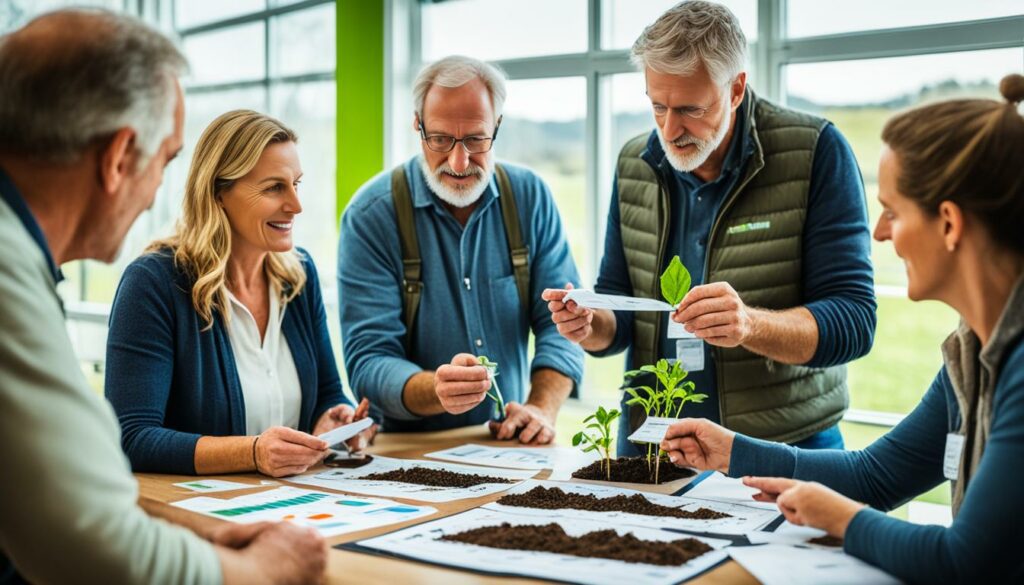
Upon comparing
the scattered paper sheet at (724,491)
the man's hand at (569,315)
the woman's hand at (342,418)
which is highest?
the man's hand at (569,315)

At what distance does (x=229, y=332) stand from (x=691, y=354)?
142cm

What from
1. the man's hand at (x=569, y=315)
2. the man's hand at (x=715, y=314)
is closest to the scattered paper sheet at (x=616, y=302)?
the man's hand at (x=715, y=314)

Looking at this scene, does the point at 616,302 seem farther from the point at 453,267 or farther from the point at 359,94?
the point at 359,94

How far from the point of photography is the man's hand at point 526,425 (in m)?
3.11

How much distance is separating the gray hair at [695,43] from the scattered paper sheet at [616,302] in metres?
0.78

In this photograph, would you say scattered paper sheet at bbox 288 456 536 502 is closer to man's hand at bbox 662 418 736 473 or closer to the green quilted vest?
man's hand at bbox 662 418 736 473

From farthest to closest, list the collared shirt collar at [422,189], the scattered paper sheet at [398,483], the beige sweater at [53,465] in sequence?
the collared shirt collar at [422,189] → the scattered paper sheet at [398,483] → the beige sweater at [53,465]

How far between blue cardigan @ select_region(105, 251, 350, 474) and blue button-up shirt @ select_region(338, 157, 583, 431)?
1.79ft

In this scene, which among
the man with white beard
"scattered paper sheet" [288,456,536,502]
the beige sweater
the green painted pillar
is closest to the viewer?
the beige sweater

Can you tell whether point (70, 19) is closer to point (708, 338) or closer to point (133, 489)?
point (133, 489)

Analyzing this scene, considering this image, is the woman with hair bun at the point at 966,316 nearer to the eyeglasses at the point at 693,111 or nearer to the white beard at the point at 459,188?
the eyeglasses at the point at 693,111

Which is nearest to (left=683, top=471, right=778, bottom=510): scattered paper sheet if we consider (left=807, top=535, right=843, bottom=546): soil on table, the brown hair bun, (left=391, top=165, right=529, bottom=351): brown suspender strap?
(left=807, top=535, right=843, bottom=546): soil on table

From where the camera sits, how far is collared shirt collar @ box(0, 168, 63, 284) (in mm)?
1522

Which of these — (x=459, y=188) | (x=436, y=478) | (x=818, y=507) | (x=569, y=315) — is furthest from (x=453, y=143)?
(x=818, y=507)
